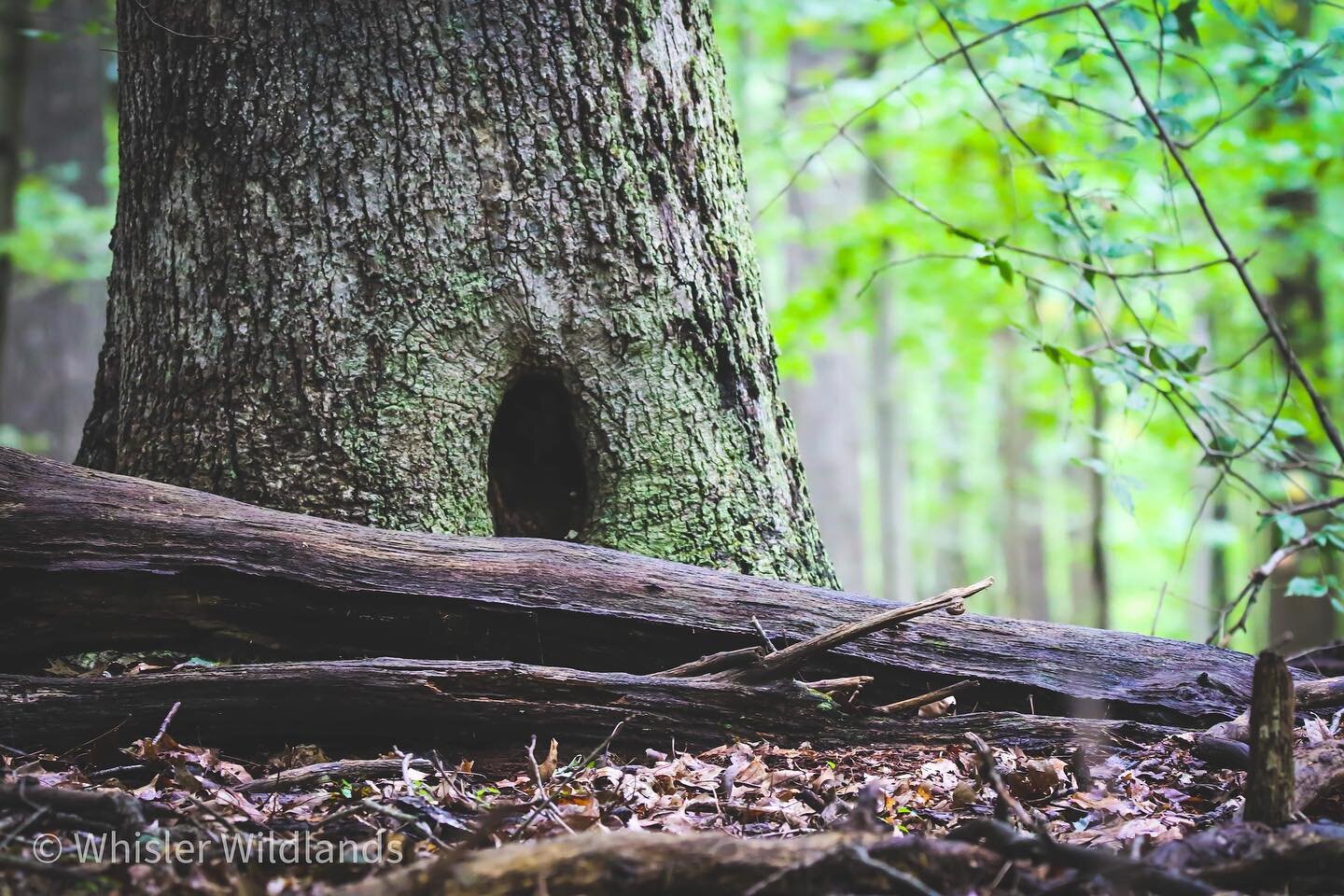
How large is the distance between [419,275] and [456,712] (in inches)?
50.3

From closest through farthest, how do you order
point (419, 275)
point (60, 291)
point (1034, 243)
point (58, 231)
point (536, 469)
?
point (419, 275) → point (536, 469) → point (58, 231) → point (1034, 243) → point (60, 291)

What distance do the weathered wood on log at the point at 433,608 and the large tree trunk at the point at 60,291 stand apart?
938 cm

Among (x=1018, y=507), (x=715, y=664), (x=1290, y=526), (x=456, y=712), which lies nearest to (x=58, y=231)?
(x=456, y=712)

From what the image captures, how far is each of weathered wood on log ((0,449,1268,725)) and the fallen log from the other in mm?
127

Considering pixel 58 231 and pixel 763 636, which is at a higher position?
pixel 58 231

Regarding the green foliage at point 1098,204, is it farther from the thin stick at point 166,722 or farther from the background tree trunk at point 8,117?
the background tree trunk at point 8,117

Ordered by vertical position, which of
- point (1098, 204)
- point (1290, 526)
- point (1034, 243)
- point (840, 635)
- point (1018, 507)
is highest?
point (1034, 243)

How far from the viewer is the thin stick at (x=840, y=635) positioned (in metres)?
2.19

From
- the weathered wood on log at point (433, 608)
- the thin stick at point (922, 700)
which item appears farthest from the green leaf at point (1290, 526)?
the thin stick at point (922, 700)

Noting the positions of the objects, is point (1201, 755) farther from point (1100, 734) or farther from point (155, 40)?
point (155, 40)

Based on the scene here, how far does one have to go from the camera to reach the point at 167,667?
238 centimetres

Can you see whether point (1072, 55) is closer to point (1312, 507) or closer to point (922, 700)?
point (1312, 507)

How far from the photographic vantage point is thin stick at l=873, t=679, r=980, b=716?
7.48ft

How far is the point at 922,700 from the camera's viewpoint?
228 centimetres
